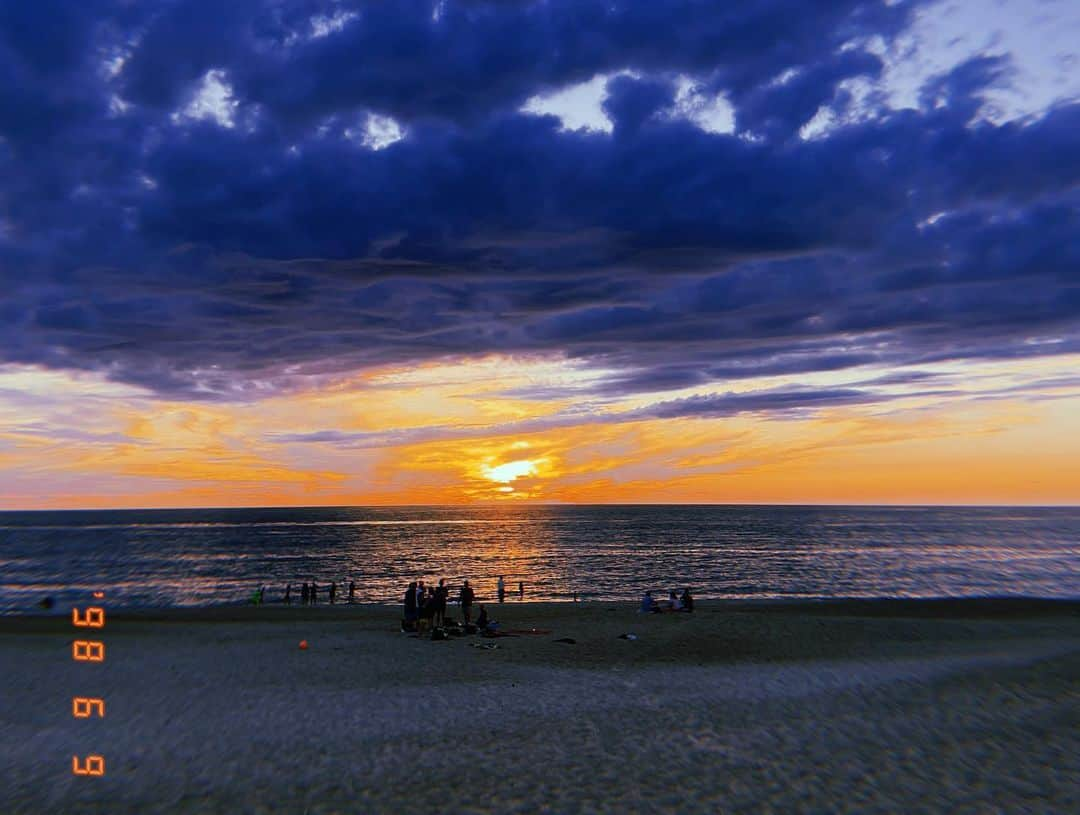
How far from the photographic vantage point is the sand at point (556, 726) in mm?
12305

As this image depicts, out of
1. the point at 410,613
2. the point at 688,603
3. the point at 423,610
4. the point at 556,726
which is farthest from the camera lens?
the point at 688,603

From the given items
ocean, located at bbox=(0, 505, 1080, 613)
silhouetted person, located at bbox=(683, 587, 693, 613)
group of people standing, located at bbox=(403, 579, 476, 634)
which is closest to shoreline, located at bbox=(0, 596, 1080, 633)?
silhouetted person, located at bbox=(683, 587, 693, 613)

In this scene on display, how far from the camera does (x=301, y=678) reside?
72.4 feet

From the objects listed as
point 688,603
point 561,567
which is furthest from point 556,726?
point 561,567

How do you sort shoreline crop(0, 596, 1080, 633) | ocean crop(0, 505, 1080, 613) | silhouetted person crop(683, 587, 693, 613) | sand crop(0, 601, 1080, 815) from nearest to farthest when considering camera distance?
sand crop(0, 601, 1080, 815)
silhouetted person crop(683, 587, 693, 613)
shoreline crop(0, 596, 1080, 633)
ocean crop(0, 505, 1080, 613)

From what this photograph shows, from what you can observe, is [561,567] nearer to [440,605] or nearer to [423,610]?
[423,610]

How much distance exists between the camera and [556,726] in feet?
52.7

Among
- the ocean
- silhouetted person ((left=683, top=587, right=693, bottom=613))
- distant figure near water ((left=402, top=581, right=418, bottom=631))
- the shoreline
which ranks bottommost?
the ocean

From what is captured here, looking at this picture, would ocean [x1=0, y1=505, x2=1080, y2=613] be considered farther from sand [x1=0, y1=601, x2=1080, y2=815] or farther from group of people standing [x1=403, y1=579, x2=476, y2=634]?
sand [x1=0, y1=601, x2=1080, y2=815]

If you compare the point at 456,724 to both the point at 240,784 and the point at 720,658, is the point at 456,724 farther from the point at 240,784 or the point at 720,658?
the point at 720,658

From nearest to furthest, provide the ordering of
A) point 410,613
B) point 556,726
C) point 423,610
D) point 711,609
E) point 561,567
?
1. point 556,726
2. point 410,613
3. point 423,610
4. point 711,609
5. point 561,567

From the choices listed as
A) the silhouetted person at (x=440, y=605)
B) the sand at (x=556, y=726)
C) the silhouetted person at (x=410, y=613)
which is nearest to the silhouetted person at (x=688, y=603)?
the sand at (x=556, y=726)

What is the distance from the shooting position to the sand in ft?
40.4

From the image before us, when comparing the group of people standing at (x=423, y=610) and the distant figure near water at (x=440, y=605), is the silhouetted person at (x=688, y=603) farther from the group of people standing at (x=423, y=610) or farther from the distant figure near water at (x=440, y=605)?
the distant figure near water at (x=440, y=605)
